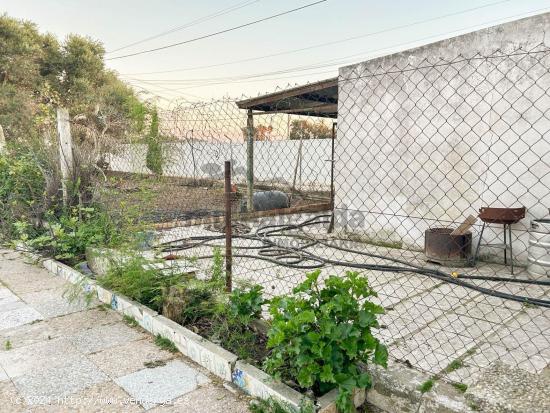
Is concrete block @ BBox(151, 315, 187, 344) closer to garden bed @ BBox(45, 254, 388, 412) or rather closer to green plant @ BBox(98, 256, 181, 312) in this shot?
garden bed @ BBox(45, 254, 388, 412)

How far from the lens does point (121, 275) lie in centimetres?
335

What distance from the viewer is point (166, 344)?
259cm

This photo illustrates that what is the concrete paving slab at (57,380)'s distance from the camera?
2.04m

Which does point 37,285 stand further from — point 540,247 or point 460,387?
point 540,247

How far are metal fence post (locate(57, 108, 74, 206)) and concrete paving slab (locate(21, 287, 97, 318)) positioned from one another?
148 centimetres

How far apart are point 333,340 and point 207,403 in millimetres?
798

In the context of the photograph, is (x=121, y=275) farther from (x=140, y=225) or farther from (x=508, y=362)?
(x=508, y=362)

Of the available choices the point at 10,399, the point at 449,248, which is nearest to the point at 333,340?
the point at 10,399

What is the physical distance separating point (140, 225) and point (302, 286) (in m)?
2.65

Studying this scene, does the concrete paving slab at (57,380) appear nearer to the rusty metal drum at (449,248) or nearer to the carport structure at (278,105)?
the rusty metal drum at (449,248)

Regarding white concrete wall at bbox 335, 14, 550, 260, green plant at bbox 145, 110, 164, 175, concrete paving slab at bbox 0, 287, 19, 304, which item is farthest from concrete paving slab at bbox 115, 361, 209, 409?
green plant at bbox 145, 110, 164, 175

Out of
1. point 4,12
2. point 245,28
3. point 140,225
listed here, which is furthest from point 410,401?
point 4,12

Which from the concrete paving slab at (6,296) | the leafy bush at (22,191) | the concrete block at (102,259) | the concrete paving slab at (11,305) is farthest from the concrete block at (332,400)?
the leafy bush at (22,191)

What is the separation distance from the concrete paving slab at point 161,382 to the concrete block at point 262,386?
24cm
